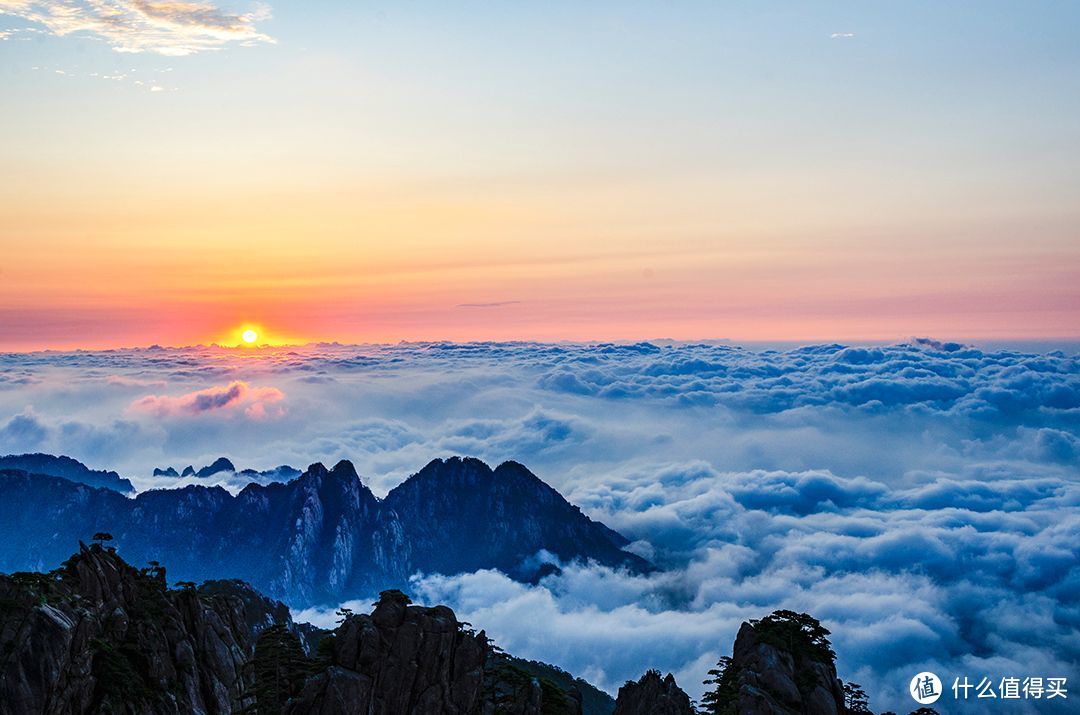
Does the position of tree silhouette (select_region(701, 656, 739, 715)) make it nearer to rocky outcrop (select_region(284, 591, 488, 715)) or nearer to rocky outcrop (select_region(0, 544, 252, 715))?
rocky outcrop (select_region(284, 591, 488, 715))

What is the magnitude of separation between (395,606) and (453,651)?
6272 millimetres

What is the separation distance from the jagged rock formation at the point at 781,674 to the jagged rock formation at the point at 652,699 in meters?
4.23

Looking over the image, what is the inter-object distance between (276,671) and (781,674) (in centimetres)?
4129

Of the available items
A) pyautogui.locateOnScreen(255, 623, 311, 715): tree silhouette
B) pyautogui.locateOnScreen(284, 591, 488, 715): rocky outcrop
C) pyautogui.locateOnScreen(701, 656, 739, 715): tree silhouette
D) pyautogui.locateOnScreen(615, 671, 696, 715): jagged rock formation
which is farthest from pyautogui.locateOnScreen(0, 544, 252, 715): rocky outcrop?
pyautogui.locateOnScreen(701, 656, 739, 715): tree silhouette

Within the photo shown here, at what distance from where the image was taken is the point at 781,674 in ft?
226

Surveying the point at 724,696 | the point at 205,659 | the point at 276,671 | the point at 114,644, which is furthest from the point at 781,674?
the point at 114,644

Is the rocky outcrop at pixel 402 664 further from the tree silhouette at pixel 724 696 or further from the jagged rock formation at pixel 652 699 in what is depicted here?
the tree silhouette at pixel 724 696

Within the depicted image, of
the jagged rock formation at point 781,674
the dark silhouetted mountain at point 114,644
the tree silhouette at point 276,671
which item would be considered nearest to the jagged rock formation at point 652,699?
the jagged rock formation at point 781,674

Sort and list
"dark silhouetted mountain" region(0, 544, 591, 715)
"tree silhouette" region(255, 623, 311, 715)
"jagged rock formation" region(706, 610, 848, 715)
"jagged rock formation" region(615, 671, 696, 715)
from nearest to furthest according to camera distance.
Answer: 1. "dark silhouetted mountain" region(0, 544, 591, 715)
2. "jagged rock formation" region(706, 610, 848, 715)
3. "tree silhouette" region(255, 623, 311, 715)
4. "jagged rock formation" region(615, 671, 696, 715)

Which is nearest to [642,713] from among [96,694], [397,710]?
[397,710]

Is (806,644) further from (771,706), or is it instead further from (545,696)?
(545,696)

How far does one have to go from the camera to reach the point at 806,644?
7412 cm

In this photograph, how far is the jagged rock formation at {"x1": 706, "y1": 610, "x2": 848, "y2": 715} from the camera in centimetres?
6644

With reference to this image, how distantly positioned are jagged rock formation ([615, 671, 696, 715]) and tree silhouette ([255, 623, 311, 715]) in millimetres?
29615
